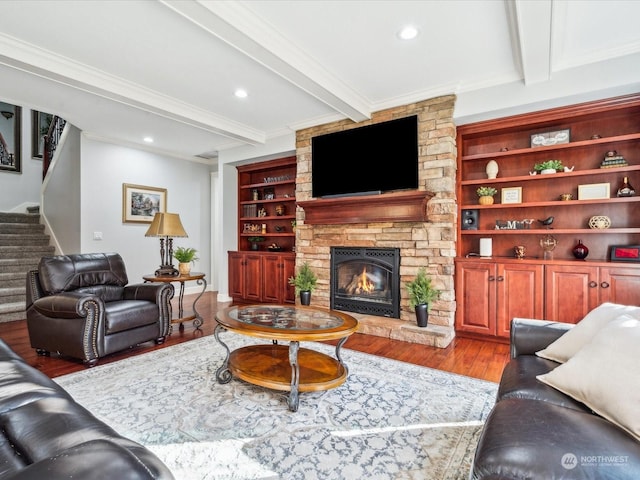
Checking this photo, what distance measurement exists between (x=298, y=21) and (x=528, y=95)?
2311 mm

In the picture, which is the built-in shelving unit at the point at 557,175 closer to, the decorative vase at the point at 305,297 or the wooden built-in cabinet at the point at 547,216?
→ the wooden built-in cabinet at the point at 547,216

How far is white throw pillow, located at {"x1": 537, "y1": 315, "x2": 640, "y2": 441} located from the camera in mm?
1166

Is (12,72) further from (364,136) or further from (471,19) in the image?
(471,19)

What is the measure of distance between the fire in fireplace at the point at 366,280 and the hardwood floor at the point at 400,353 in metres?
0.49

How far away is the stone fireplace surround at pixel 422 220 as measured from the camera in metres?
3.73

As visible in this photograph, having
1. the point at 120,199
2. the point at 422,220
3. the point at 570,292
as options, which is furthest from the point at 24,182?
the point at 570,292

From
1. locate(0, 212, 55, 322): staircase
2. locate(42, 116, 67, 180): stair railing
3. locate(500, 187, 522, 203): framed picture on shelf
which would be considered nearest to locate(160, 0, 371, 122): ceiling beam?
locate(500, 187, 522, 203): framed picture on shelf

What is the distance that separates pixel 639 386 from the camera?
3.85ft

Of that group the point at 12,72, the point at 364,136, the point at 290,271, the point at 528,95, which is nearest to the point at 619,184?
the point at 528,95

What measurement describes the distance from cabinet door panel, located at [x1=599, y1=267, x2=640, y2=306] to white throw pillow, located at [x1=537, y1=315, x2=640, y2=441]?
1.91 meters

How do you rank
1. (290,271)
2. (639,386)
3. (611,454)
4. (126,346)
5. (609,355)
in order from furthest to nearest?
(290,271) → (126,346) → (609,355) → (639,386) → (611,454)

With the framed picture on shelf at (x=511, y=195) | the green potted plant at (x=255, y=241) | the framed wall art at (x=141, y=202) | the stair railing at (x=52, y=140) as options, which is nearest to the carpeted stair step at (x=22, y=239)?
the stair railing at (x=52, y=140)

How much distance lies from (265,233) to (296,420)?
404 cm

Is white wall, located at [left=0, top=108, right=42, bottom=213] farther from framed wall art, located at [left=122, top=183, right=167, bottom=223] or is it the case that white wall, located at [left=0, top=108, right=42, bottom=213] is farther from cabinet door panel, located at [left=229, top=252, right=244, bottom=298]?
cabinet door panel, located at [left=229, top=252, right=244, bottom=298]
